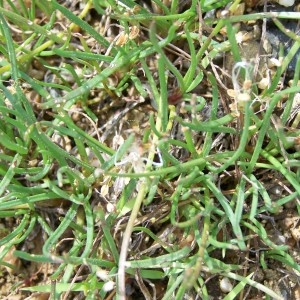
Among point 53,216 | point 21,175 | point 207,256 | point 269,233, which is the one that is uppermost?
point 21,175

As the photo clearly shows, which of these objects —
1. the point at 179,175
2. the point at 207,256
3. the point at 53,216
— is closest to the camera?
the point at 207,256

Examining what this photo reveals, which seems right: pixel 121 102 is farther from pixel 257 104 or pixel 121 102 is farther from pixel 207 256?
pixel 207 256

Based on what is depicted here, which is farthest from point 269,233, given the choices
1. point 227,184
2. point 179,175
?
point 179,175

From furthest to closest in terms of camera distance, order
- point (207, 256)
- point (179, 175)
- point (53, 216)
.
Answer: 1. point (53, 216)
2. point (179, 175)
3. point (207, 256)

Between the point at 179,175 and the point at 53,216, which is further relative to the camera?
the point at 53,216

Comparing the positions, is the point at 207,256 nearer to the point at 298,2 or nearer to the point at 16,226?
the point at 16,226

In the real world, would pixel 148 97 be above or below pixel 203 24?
below
